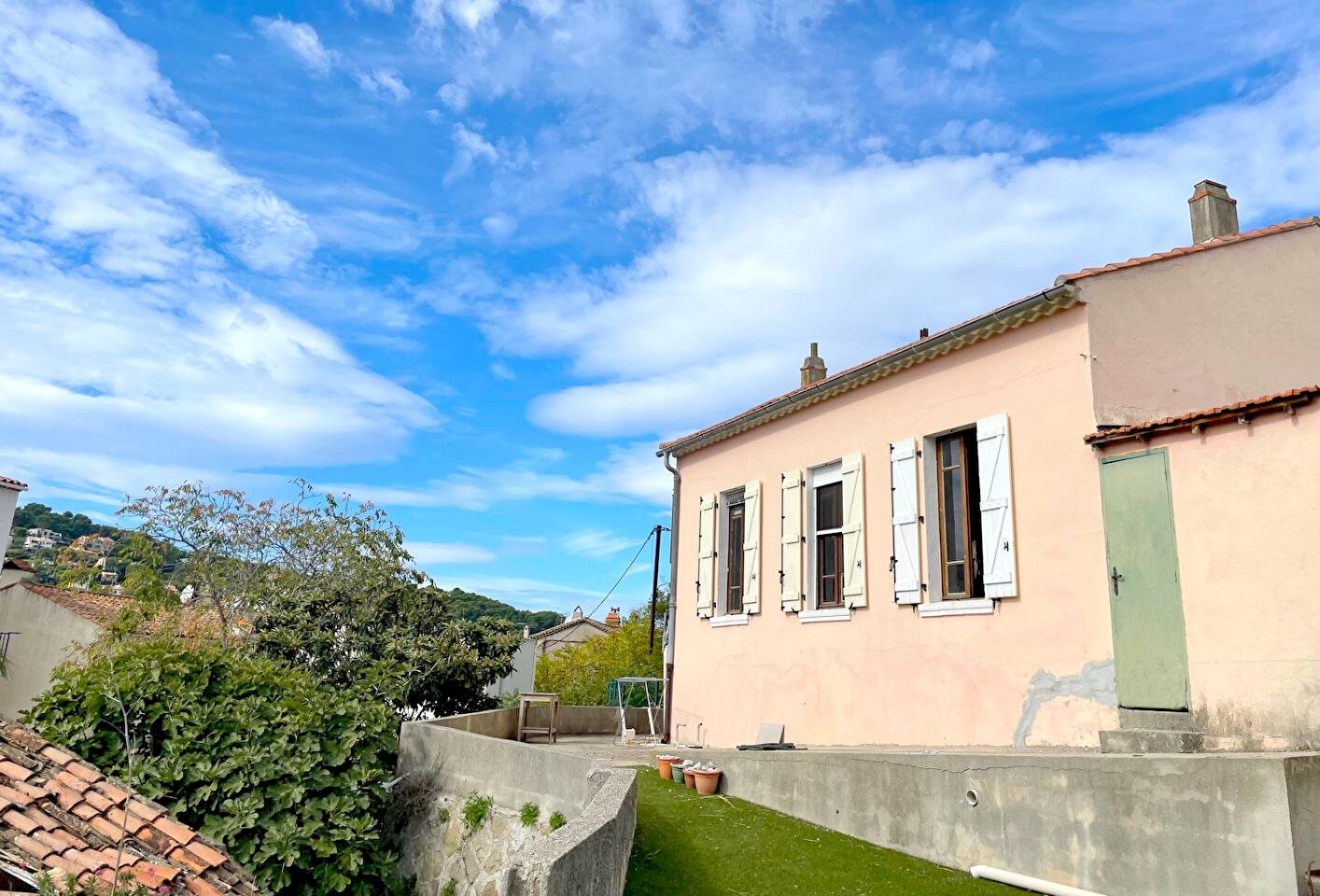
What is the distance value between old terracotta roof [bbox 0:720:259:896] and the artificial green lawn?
11.1ft

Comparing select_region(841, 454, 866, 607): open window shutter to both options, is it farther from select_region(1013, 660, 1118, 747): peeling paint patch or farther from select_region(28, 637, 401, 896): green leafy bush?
select_region(28, 637, 401, 896): green leafy bush

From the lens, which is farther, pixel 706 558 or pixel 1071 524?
pixel 706 558

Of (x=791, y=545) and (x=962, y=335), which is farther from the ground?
(x=962, y=335)

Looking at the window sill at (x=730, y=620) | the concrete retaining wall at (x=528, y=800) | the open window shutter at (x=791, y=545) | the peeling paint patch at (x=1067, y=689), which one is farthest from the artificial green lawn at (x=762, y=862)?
the window sill at (x=730, y=620)

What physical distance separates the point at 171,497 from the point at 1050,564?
19421 mm

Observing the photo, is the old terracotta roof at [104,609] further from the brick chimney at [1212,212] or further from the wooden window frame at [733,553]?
the brick chimney at [1212,212]

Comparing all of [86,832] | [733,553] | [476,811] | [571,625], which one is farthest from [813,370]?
[571,625]

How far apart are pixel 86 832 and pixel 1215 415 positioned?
30.8 feet

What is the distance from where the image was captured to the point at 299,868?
9273mm

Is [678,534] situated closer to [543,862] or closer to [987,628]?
[987,628]

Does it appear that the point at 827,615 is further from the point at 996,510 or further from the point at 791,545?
the point at 996,510

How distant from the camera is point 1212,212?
1021 cm

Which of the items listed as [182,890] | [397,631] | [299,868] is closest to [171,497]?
[397,631]

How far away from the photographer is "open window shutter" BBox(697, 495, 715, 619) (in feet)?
45.8
